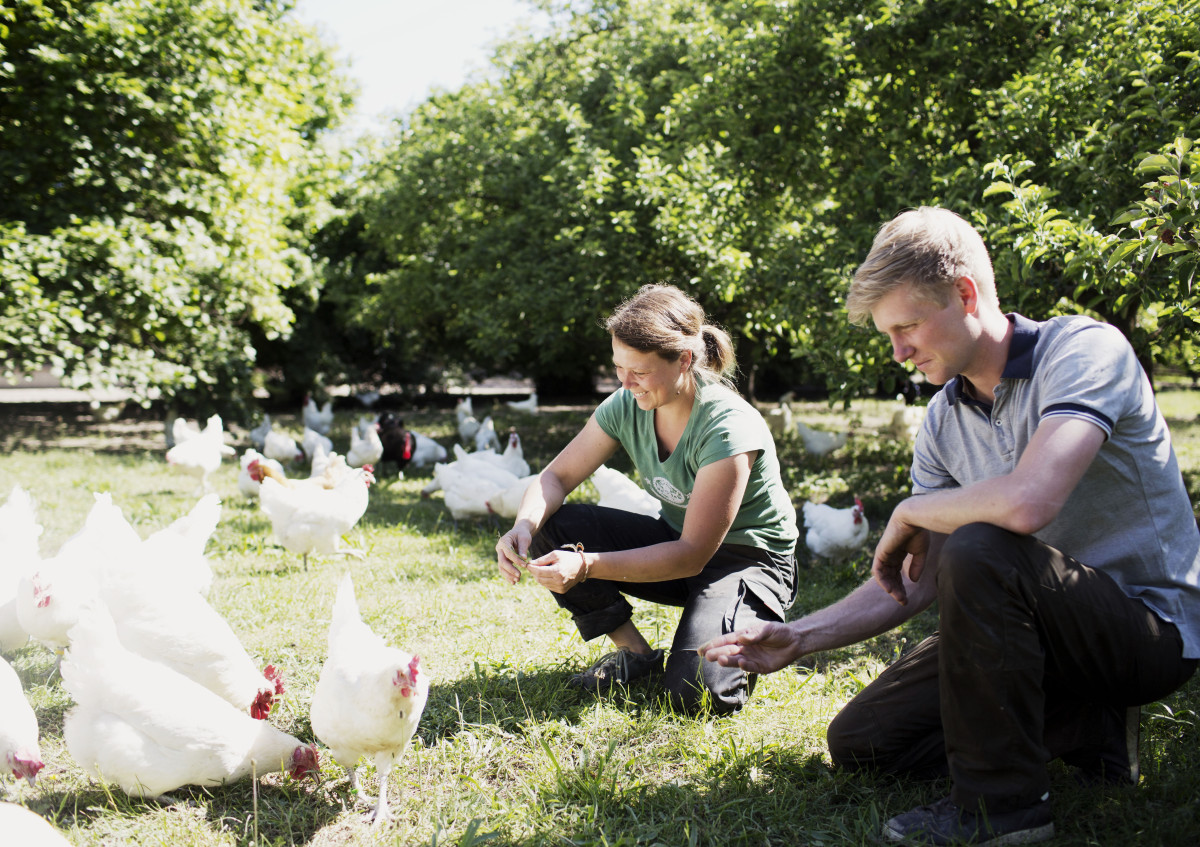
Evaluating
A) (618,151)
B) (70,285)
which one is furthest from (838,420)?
(70,285)

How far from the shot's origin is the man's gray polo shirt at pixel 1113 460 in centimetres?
171

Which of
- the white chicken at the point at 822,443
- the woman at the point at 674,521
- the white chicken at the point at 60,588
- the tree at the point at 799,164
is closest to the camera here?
the woman at the point at 674,521

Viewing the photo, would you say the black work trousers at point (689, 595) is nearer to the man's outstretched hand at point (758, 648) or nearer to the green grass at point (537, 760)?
the green grass at point (537, 760)

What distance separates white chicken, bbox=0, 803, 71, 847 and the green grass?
1.56 ft

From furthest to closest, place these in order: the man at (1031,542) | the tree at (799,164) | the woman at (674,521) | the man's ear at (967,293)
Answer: the tree at (799,164)
the woman at (674,521)
the man's ear at (967,293)
the man at (1031,542)

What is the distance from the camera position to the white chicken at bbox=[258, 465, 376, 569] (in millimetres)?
4062

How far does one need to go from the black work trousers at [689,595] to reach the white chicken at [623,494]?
1.53m

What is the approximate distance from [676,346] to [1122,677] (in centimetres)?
139

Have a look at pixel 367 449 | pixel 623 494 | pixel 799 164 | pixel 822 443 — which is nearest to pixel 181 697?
pixel 623 494

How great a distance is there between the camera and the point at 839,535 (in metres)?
4.33

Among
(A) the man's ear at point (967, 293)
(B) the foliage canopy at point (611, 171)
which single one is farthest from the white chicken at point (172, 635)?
(B) the foliage canopy at point (611, 171)

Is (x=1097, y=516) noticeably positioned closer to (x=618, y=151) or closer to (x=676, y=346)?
(x=676, y=346)

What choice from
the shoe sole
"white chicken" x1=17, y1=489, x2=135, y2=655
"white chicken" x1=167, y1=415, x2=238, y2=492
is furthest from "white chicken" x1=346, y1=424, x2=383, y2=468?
the shoe sole

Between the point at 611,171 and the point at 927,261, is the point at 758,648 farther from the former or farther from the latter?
the point at 611,171
